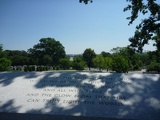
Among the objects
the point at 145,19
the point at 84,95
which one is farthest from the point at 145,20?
the point at 84,95

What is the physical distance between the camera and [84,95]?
20.5ft

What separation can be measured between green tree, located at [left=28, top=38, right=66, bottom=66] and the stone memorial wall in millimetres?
73319

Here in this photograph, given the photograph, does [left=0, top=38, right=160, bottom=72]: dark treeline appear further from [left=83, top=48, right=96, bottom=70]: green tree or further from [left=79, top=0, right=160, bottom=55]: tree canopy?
[left=79, top=0, right=160, bottom=55]: tree canopy

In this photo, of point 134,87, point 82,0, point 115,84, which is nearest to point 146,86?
point 134,87

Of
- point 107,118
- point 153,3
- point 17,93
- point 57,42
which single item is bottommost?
point 107,118

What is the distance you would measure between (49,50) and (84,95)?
76.6m

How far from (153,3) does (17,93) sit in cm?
930

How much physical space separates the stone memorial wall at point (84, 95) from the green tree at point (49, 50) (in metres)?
73.3

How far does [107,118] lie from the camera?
5.18 m

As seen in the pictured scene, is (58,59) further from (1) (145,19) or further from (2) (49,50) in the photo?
(1) (145,19)

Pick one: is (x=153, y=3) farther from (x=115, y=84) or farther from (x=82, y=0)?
(x=115, y=84)

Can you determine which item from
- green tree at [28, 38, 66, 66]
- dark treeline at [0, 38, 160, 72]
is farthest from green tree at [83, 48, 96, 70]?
green tree at [28, 38, 66, 66]

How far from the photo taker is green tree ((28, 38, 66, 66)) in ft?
269

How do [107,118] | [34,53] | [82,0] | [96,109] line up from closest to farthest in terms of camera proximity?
[107,118] < [96,109] < [82,0] < [34,53]
